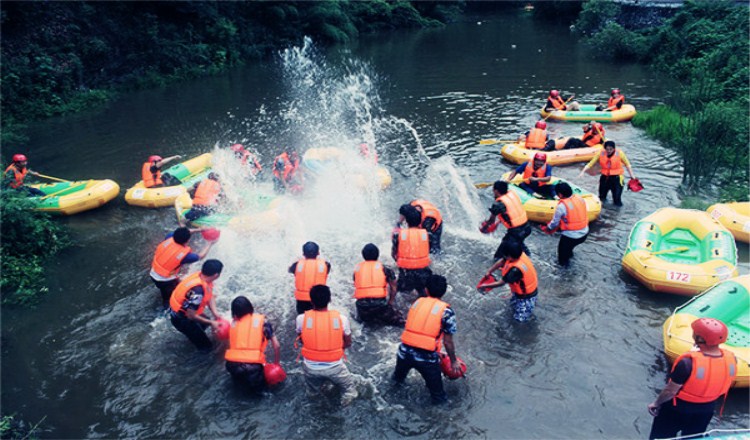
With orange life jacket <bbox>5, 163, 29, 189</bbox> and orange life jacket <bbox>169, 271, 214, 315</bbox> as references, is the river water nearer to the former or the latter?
orange life jacket <bbox>169, 271, 214, 315</bbox>

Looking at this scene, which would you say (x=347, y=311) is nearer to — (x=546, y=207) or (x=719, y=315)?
(x=546, y=207)

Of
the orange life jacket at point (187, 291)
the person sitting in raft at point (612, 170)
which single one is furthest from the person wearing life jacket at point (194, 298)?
the person sitting in raft at point (612, 170)

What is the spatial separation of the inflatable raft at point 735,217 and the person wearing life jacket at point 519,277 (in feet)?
16.2

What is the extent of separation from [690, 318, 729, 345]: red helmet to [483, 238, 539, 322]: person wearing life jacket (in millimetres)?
2492

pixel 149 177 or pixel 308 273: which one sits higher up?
pixel 308 273

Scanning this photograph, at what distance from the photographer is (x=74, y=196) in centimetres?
1187

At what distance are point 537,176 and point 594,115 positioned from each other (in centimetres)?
791

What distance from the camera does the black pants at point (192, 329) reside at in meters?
6.70

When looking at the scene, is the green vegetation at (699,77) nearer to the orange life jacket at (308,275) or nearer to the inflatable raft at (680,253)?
the inflatable raft at (680,253)

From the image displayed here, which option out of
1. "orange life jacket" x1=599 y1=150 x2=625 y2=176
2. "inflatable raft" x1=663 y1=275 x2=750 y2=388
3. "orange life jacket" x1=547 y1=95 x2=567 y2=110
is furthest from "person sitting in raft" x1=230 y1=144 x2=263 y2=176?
"orange life jacket" x1=547 y1=95 x2=567 y2=110

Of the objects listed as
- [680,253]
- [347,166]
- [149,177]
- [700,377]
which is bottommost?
[149,177]

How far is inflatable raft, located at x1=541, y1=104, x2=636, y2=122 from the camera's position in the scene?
16.9 metres

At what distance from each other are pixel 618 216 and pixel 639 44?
62.4ft

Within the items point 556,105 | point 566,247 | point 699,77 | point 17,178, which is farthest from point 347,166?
point 699,77
